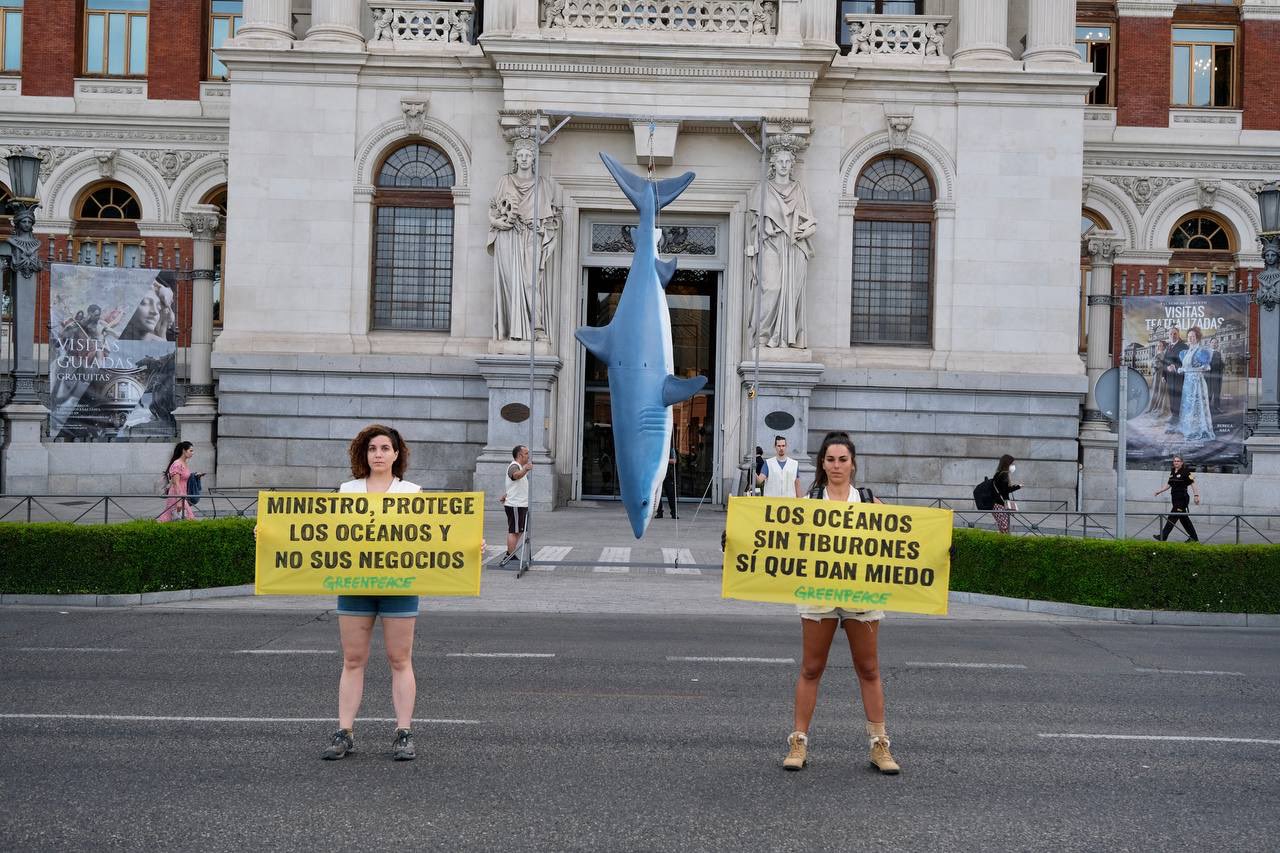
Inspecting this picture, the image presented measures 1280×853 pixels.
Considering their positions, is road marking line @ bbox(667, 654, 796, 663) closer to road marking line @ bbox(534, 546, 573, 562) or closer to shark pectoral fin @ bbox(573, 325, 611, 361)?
shark pectoral fin @ bbox(573, 325, 611, 361)

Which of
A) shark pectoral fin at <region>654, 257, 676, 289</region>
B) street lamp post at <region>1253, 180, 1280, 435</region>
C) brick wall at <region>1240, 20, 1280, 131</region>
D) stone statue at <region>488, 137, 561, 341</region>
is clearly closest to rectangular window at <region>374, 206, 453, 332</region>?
stone statue at <region>488, 137, 561, 341</region>

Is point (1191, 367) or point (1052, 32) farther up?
point (1052, 32)

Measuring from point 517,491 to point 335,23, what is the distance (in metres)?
15.2

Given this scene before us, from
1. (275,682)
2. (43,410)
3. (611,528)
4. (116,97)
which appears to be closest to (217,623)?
(275,682)

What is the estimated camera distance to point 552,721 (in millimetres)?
9031

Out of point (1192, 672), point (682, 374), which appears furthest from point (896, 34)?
point (1192, 672)

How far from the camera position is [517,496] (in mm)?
19641

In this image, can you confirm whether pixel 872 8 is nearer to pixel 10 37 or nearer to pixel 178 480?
pixel 178 480

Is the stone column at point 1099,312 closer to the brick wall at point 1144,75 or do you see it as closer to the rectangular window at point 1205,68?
the brick wall at point 1144,75

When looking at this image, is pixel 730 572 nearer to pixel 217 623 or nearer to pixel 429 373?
pixel 217 623

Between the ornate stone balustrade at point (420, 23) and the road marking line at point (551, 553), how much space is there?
1365 cm

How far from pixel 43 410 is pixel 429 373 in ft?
27.3

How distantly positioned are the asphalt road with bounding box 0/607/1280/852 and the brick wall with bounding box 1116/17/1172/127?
27.7 metres

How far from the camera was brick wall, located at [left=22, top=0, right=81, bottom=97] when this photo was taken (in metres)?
36.4
